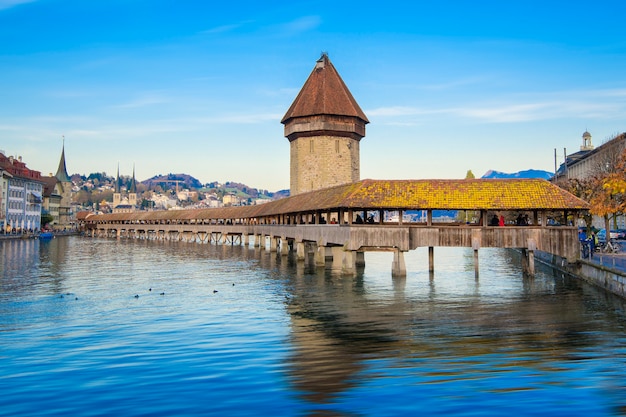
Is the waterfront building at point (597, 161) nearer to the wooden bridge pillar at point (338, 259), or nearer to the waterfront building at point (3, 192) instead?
the wooden bridge pillar at point (338, 259)

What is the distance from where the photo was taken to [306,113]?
53.6m

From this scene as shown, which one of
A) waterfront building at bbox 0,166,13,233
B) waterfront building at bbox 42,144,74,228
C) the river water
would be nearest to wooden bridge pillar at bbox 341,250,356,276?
the river water

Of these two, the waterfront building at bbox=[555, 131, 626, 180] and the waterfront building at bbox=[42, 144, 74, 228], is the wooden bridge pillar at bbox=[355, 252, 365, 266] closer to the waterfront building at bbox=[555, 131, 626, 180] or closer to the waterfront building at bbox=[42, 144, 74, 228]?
the waterfront building at bbox=[555, 131, 626, 180]

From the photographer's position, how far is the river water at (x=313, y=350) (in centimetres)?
904

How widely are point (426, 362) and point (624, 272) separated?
11.3 meters

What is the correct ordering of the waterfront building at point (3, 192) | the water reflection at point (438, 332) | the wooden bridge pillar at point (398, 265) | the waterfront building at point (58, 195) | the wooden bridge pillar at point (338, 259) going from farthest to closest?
1. the waterfront building at point (58, 195)
2. the waterfront building at point (3, 192)
3. the wooden bridge pillar at point (338, 259)
4. the wooden bridge pillar at point (398, 265)
5. the water reflection at point (438, 332)

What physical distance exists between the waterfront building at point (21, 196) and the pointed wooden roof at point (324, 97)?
48674 millimetres

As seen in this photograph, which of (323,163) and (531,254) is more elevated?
(323,163)

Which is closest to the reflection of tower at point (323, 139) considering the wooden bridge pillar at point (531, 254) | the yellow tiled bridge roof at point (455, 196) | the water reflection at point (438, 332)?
the yellow tiled bridge roof at point (455, 196)

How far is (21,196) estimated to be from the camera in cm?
8931

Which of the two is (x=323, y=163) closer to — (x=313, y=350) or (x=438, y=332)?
(x=438, y=332)

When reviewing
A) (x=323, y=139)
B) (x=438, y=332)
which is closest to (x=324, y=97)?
(x=323, y=139)

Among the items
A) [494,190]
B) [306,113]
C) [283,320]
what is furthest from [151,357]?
[306,113]

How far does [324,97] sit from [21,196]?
58.3 meters
